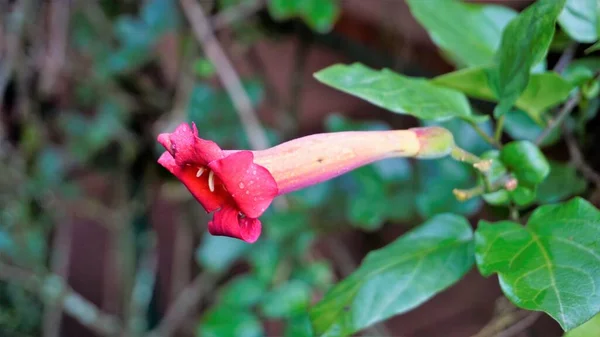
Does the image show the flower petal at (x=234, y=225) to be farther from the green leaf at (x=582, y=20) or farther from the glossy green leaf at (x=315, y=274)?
the glossy green leaf at (x=315, y=274)

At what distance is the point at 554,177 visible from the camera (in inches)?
23.7

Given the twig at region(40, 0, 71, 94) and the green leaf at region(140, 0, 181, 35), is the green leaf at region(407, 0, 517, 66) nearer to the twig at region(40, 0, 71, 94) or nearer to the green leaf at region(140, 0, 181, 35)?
the green leaf at region(140, 0, 181, 35)

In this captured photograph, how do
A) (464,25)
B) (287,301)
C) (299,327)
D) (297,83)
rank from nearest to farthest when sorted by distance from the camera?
1. (464,25)
2. (299,327)
3. (287,301)
4. (297,83)

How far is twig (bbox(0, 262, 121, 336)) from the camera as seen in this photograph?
1.27 metres

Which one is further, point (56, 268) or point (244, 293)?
point (56, 268)

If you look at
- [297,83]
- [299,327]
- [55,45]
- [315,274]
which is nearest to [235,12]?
[297,83]

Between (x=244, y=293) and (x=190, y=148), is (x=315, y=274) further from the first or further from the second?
(x=190, y=148)

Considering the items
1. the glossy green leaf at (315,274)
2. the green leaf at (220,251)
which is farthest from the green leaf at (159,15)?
the glossy green leaf at (315,274)

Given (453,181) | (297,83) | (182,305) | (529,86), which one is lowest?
(182,305)

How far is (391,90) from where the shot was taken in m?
0.44

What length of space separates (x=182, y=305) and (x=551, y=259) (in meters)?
1.03

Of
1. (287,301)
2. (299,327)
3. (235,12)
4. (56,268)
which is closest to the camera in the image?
(299,327)

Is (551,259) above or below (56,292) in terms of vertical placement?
above

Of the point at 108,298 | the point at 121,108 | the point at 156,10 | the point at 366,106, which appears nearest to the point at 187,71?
the point at 156,10
